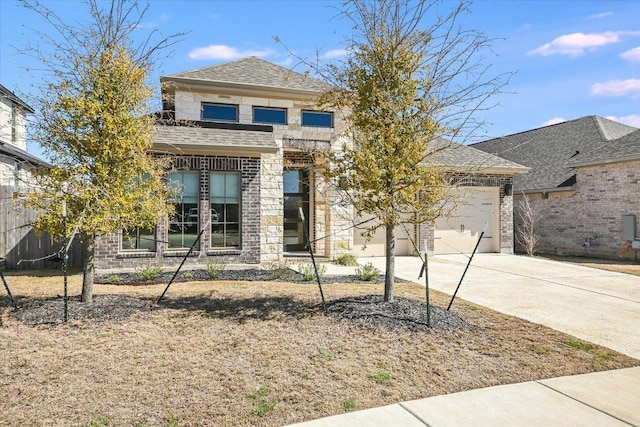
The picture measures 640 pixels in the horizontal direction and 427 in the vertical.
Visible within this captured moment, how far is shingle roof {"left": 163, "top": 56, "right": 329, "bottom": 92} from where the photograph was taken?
512 inches

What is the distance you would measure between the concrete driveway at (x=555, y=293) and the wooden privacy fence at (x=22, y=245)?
962 cm

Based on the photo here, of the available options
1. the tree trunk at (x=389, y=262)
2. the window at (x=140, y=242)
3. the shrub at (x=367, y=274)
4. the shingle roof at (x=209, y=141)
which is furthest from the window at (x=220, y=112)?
the tree trunk at (x=389, y=262)

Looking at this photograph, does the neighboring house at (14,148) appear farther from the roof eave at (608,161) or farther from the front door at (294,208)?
the roof eave at (608,161)

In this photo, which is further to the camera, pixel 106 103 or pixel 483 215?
pixel 483 215

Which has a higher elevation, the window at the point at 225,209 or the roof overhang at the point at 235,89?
the roof overhang at the point at 235,89

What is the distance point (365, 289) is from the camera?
28.3ft

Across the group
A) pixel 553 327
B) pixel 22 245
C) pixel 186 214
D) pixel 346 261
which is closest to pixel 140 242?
pixel 186 214

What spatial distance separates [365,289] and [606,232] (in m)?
12.3

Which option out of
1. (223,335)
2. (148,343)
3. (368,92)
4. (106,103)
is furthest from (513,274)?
(106,103)

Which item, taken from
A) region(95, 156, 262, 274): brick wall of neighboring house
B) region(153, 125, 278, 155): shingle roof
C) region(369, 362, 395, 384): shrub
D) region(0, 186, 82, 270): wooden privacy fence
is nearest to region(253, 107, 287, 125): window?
region(153, 125, 278, 155): shingle roof

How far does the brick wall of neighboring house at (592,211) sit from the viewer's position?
1498cm

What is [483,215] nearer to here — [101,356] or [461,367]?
[461,367]

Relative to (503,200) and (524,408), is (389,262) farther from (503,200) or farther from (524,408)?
(503,200)

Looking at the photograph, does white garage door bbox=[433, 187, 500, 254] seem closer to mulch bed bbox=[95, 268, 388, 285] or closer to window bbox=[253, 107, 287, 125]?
mulch bed bbox=[95, 268, 388, 285]
